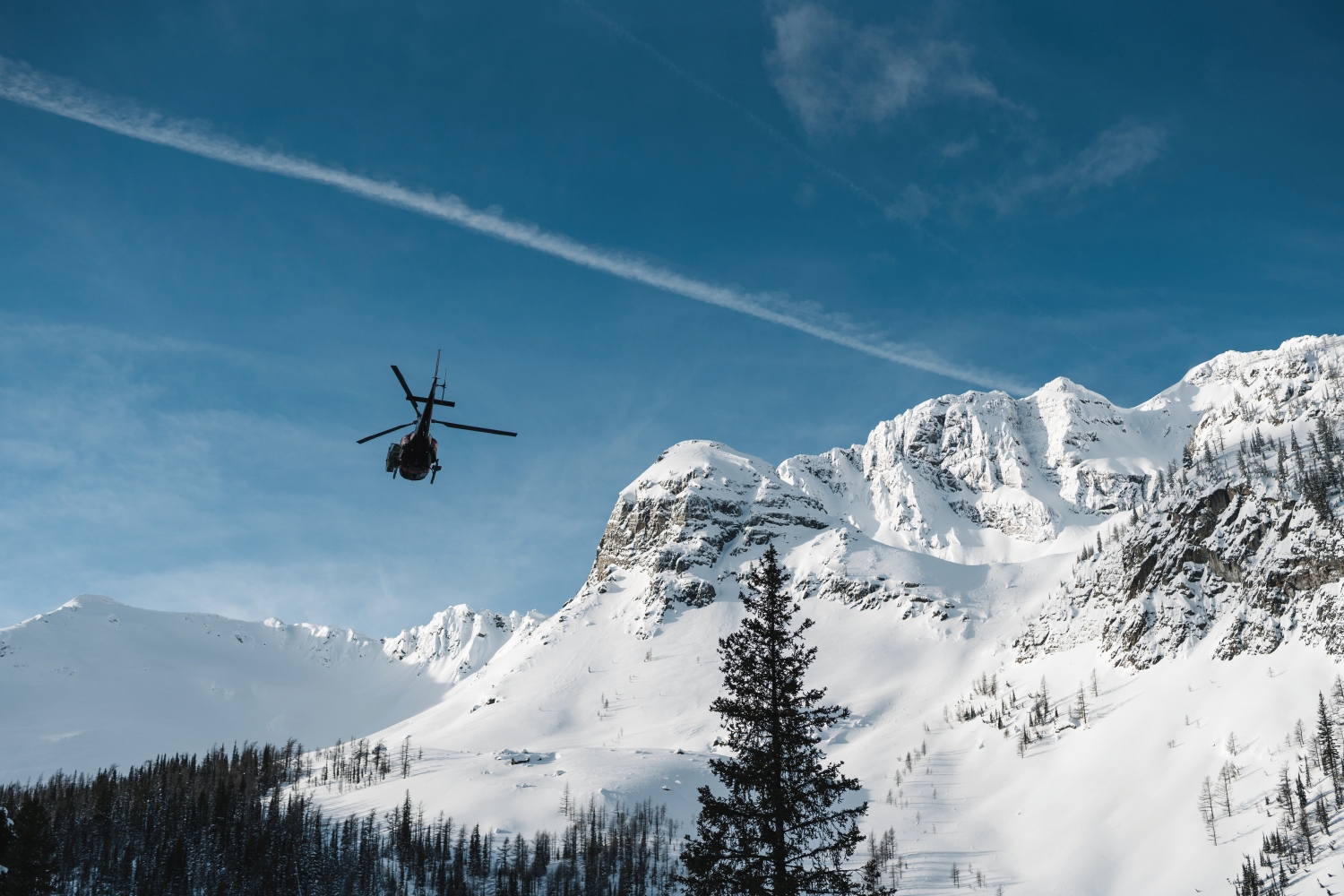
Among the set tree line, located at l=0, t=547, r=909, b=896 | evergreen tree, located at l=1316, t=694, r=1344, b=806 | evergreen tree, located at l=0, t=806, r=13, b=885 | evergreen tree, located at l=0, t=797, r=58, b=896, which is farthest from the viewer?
tree line, located at l=0, t=547, r=909, b=896

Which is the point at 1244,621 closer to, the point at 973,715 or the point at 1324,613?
the point at 1324,613

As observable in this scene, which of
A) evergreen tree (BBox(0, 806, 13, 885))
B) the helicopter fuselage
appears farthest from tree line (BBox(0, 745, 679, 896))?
the helicopter fuselage

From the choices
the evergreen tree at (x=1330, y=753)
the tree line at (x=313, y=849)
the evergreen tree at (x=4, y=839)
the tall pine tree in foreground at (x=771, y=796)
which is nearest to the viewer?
the tall pine tree in foreground at (x=771, y=796)

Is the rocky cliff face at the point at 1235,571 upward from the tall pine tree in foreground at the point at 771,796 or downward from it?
upward

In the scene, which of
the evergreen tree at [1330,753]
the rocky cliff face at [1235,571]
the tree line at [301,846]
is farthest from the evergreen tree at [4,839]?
the rocky cliff face at [1235,571]

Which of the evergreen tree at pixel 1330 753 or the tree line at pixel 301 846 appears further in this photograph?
the tree line at pixel 301 846

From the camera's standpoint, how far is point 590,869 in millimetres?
141000

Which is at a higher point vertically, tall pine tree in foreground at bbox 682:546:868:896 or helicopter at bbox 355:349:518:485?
helicopter at bbox 355:349:518:485

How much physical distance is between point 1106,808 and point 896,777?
4381 cm

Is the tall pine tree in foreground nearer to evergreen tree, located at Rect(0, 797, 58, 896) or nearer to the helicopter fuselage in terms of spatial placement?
the helicopter fuselage

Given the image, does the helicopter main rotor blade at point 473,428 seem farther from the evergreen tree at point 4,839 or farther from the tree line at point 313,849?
the tree line at point 313,849

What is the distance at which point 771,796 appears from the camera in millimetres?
23281

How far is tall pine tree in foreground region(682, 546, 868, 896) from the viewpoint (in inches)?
890

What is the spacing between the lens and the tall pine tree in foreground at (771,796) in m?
22.6
